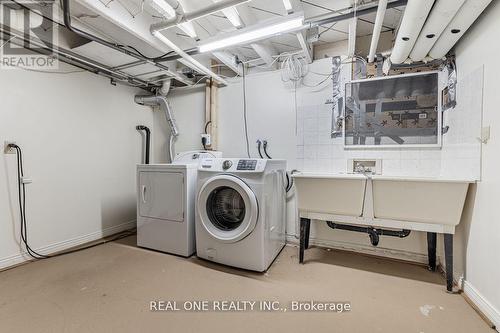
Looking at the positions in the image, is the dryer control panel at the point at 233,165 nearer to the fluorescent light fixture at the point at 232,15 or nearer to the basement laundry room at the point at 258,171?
the basement laundry room at the point at 258,171

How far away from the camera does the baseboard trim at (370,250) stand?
7.80ft

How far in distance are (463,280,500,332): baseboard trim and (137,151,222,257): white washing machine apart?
2395 mm

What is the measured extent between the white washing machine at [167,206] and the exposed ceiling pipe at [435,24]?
2.24 m

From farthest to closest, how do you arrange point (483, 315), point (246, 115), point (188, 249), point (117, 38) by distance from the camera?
point (246, 115) → point (188, 249) → point (117, 38) → point (483, 315)

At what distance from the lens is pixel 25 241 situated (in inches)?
92.4

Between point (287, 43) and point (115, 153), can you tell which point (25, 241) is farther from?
point (287, 43)

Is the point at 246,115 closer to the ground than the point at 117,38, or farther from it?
closer to the ground

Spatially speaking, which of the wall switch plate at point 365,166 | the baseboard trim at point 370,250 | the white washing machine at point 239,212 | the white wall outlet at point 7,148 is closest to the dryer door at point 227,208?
the white washing machine at point 239,212

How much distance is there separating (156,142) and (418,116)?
3578 mm

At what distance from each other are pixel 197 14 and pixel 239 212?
175 cm

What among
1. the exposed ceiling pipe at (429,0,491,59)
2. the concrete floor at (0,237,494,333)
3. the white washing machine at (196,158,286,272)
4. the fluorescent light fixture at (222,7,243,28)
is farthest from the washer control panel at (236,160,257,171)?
the exposed ceiling pipe at (429,0,491,59)

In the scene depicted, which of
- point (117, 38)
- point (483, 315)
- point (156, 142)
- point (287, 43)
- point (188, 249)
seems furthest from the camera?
point (156, 142)

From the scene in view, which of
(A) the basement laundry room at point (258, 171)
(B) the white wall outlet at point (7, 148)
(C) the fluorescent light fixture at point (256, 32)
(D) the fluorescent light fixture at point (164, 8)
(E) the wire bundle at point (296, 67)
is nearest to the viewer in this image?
(A) the basement laundry room at point (258, 171)

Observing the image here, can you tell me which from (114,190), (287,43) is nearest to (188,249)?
(114,190)
